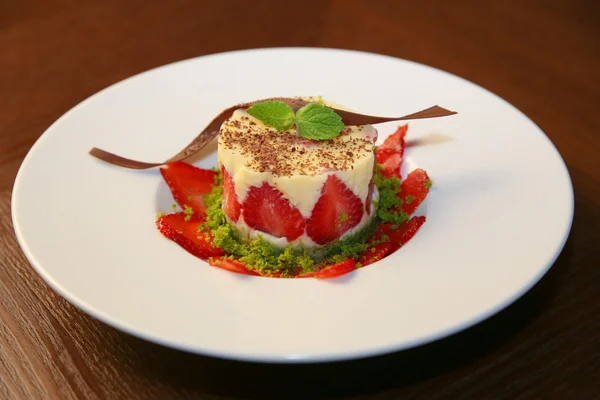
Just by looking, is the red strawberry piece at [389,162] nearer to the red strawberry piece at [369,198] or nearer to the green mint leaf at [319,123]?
the red strawberry piece at [369,198]

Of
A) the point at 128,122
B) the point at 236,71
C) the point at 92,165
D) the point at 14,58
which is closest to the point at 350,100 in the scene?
the point at 236,71

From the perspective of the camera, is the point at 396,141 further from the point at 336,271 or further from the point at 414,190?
the point at 336,271

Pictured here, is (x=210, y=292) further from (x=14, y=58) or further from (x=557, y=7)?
(x=557, y=7)

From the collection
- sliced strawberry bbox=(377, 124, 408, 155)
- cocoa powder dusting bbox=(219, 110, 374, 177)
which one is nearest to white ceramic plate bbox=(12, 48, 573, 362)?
sliced strawberry bbox=(377, 124, 408, 155)

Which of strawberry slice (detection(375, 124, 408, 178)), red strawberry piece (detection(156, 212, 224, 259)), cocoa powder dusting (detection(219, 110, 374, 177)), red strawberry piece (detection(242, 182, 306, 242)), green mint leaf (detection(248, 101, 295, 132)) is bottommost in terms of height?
red strawberry piece (detection(156, 212, 224, 259))

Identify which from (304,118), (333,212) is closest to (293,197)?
(333,212)

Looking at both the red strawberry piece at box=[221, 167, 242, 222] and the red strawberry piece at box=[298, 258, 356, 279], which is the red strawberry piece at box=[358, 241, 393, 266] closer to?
the red strawberry piece at box=[298, 258, 356, 279]
